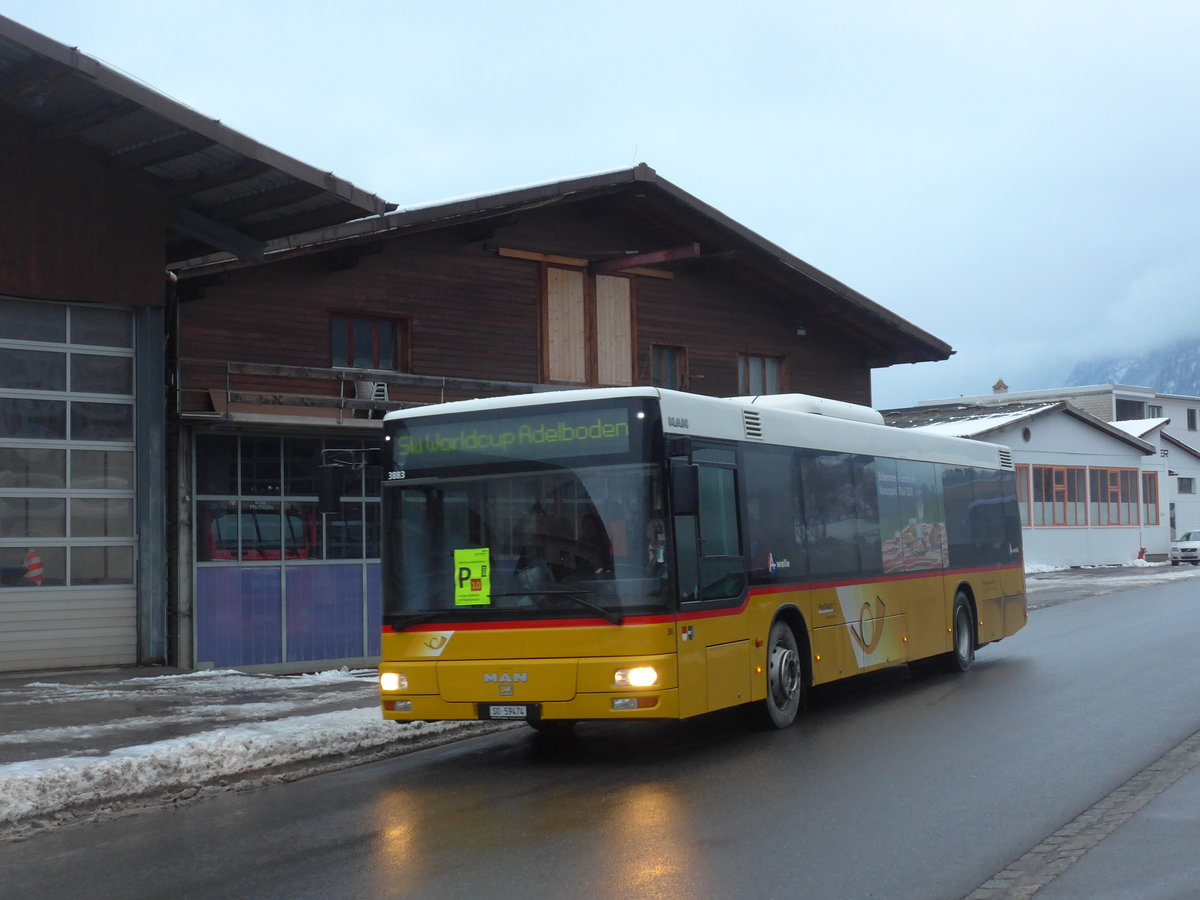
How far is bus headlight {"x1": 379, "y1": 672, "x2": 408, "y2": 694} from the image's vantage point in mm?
10547

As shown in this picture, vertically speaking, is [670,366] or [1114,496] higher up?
[670,366]

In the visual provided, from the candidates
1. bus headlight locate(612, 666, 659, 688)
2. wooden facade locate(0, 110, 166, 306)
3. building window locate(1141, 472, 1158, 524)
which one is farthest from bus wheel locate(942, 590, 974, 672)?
building window locate(1141, 472, 1158, 524)

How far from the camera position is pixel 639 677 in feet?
32.4

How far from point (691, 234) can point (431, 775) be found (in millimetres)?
16951

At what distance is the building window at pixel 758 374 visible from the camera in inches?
1060

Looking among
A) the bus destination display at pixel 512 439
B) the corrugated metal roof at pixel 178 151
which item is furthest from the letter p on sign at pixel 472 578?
the corrugated metal roof at pixel 178 151

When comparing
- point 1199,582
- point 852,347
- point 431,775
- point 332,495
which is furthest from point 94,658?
point 1199,582

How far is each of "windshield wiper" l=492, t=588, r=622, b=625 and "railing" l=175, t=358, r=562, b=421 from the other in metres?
8.74

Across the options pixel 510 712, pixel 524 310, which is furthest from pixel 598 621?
pixel 524 310

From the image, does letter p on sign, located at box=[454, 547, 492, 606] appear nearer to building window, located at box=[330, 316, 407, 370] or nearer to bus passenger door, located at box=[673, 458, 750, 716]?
bus passenger door, located at box=[673, 458, 750, 716]

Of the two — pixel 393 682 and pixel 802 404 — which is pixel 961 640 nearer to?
pixel 802 404

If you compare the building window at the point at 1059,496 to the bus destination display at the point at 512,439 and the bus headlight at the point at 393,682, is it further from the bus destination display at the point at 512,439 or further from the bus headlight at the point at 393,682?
the bus headlight at the point at 393,682

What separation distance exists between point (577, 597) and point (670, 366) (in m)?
15.8

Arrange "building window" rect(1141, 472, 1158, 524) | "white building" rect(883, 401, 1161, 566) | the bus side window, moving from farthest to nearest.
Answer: "building window" rect(1141, 472, 1158, 524) → "white building" rect(883, 401, 1161, 566) → the bus side window
